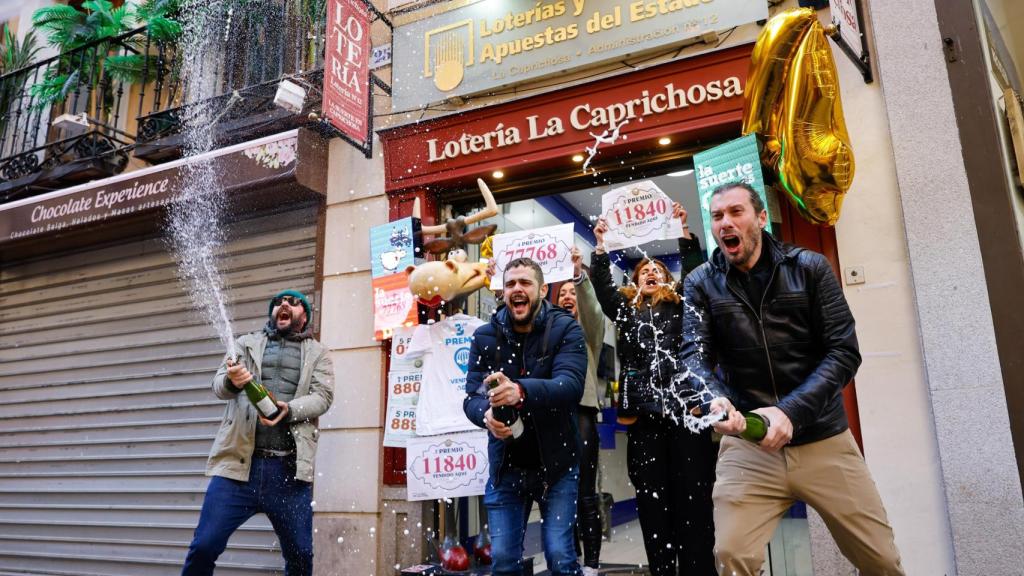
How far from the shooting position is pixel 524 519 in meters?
4.04

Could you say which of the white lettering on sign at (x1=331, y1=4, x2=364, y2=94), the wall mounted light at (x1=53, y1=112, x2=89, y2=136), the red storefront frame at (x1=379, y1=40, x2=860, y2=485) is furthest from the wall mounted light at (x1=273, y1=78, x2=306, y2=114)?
the wall mounted light at (x1=53, y1=112, x2=89, y2=136)

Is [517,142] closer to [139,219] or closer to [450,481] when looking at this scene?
[450,481]

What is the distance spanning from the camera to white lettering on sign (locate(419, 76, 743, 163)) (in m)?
5.84

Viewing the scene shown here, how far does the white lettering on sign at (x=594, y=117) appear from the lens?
5844 mm

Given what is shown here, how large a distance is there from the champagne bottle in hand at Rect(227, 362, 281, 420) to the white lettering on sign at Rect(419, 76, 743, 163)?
10.4 feet

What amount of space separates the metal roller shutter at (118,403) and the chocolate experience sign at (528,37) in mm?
2120

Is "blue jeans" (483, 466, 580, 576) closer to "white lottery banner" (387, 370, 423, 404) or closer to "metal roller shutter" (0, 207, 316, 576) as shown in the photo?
"white lottery banner" (387, 370, 423, 404)

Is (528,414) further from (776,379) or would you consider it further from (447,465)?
(447,465)

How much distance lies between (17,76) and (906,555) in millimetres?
14188

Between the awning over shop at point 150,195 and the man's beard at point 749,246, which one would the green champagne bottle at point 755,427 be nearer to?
the man's beard at point 749,246

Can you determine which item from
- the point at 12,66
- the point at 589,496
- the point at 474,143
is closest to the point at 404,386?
the point at 589,496

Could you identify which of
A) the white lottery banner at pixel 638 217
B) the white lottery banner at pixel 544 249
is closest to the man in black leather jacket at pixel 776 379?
the white lottery banner at pixel 638 217

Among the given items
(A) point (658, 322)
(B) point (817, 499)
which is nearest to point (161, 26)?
(A) point (658, 322)

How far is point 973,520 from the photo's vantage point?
172 inches
